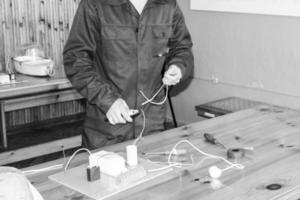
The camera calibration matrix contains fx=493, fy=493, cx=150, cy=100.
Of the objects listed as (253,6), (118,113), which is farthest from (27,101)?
(118,113)

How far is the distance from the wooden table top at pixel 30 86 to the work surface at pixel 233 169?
5.32 feet

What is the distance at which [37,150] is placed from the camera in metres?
3.88

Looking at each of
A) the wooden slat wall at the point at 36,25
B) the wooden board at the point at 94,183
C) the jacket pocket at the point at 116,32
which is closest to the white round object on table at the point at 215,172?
the wooden board at the point at 94,183

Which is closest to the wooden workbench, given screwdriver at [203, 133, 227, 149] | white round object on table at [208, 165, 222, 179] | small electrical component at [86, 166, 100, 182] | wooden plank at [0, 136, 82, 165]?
wooden plank at [0, 136, 82, 165]

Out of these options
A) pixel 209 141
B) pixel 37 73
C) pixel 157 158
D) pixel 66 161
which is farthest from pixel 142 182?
pixel 37 73

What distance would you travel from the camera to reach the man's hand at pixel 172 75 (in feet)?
7.52

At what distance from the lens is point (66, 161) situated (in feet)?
6.45

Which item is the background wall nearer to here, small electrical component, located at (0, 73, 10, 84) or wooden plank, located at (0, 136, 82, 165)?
wooden plank, located at (0, 136, 82, 165)

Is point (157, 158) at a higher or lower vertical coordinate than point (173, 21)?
lower

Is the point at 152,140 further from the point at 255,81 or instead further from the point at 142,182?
the point at 255,81

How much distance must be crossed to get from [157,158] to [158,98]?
1.72ft

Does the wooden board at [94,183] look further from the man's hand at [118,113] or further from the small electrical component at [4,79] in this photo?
the small electrical component at [4,79]

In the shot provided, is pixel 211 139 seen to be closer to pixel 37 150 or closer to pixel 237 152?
pixel 237 152

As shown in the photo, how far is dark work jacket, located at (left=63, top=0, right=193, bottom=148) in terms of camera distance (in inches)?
86.4
